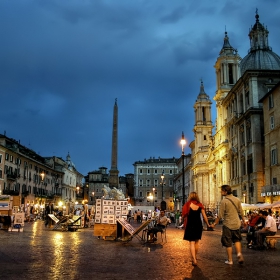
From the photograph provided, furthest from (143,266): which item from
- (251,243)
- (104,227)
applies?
(104,227)

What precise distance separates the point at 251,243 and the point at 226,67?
5405cm

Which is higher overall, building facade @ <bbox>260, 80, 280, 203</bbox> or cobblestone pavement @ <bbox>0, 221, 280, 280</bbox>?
building facade @ <bbox>260, 80, 280, 203</bbox>

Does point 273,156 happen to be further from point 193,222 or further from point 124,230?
point 193,222

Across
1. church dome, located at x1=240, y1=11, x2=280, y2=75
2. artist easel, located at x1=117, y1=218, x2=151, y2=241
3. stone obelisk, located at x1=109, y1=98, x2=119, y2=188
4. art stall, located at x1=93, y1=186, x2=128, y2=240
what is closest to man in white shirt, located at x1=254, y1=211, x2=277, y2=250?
artist easel, located at x1=117, y1=218, x2=151, y2=241

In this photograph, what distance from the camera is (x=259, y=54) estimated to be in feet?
207

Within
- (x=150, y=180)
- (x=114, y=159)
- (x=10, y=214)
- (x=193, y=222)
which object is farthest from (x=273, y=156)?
(x=150, y=180)

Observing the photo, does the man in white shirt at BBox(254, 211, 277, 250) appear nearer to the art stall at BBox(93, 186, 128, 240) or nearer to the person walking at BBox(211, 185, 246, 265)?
the person walking at BBox(211, 185, 246, 265)

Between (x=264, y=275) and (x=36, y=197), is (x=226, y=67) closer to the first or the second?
(x=36, y=197)

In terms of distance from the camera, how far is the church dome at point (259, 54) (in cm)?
6116

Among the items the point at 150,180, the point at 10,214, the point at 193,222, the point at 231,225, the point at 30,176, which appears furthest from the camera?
the point at 150,180

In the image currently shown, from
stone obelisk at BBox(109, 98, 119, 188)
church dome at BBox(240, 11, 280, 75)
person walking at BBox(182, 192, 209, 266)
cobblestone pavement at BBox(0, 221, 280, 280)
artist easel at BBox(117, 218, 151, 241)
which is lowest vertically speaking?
cobblestone pavement at BBox(0, 221, 280, 280)

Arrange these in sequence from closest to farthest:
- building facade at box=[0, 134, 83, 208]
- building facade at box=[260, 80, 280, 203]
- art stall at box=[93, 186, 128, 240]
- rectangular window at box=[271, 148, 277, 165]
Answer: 1. art stall at box=[93, 186, 128, 240]
2. building facade at box=[260, 80, 280, 203]
3. rectangular window at box=[271, 148, 277, 165]
4. building facade at box=[0, 134, 83, 208]

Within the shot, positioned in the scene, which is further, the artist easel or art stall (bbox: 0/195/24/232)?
art stall (bbox: 0/195/24/232)

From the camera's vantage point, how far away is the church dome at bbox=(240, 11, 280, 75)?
201ft
